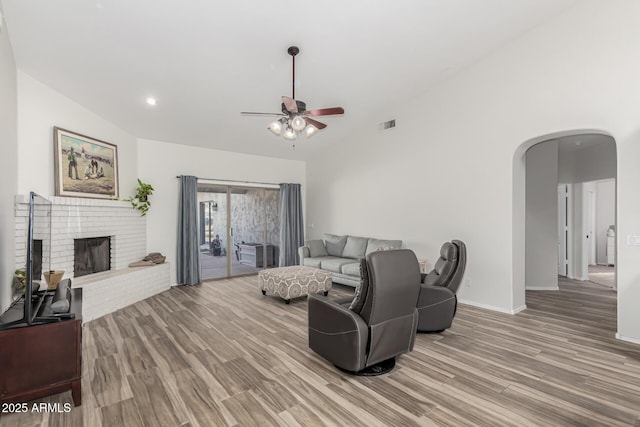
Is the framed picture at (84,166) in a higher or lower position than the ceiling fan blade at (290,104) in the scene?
lower

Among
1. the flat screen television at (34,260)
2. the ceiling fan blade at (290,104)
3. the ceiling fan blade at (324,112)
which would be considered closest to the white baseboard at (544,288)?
the ceiling fan blade at (324,112)

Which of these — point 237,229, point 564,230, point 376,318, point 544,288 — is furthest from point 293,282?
point 564,230

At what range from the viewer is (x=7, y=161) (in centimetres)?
306

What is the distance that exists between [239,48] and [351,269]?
12.8ft

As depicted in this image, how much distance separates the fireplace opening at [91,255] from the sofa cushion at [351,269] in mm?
4021

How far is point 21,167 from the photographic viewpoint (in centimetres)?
365

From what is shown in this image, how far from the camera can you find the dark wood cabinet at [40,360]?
6.90 ft

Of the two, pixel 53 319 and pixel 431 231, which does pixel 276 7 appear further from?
pixel 431 231

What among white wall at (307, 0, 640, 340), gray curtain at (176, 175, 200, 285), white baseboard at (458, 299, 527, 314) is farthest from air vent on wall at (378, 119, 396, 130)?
gray curtain at (176, 175, 200, 285)

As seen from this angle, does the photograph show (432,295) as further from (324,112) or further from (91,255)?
(91,255)

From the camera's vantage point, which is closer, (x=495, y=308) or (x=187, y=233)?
(x=495, y=308)

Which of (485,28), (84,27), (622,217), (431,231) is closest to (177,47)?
(84,27)

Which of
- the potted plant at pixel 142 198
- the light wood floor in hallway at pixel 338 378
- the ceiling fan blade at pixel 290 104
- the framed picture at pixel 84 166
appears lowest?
the light wood floor in hallway at pixel 338 378

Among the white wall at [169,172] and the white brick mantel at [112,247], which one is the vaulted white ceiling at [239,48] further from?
the white brick mantel at [112,247]
